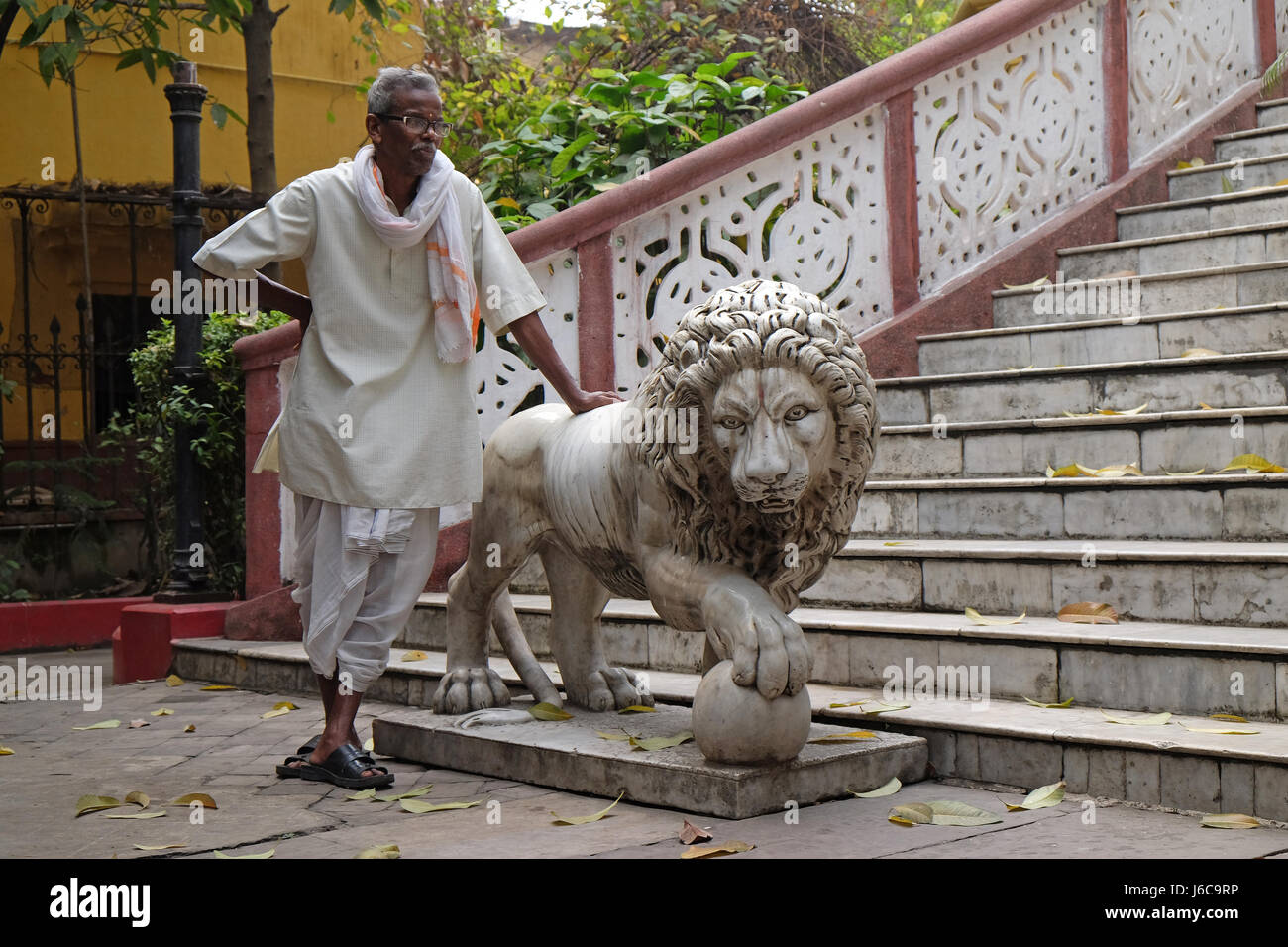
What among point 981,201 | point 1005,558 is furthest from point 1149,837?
point 981,201

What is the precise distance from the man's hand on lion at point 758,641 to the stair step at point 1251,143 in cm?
531

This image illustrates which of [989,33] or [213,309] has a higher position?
[989,33]

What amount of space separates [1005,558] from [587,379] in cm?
221

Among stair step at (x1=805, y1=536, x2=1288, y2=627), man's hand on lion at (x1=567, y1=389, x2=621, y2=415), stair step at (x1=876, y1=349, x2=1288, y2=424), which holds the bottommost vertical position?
stair step at (x1=805, y1=536, x2=1288, y2=627)

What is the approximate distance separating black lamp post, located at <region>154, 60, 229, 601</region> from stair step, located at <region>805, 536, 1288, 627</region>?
10.8 ft

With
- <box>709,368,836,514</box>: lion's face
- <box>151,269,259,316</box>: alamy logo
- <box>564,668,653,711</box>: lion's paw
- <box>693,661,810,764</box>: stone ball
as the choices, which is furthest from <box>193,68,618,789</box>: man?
<box>151,269,259,316</box>: alamy logo

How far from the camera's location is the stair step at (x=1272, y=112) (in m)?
8.05

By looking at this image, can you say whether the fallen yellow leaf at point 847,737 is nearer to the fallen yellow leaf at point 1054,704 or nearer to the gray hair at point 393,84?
the fallen yellow leaf at point 1054,704

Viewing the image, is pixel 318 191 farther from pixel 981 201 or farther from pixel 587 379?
pixel 981 201

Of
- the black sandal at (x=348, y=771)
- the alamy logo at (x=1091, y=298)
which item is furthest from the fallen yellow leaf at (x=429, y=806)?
the alamy logo at (x=1091, y=298)

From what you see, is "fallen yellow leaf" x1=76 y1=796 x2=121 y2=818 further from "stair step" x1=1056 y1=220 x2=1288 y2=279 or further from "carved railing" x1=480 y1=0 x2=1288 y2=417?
"stair step" x1=1056 y1=220 x2=1288 y2=279

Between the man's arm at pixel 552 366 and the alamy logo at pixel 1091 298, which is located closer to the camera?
the man's arm at pixel 552 366

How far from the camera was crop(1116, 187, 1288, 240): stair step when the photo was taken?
678 cm

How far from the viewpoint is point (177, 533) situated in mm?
6855
